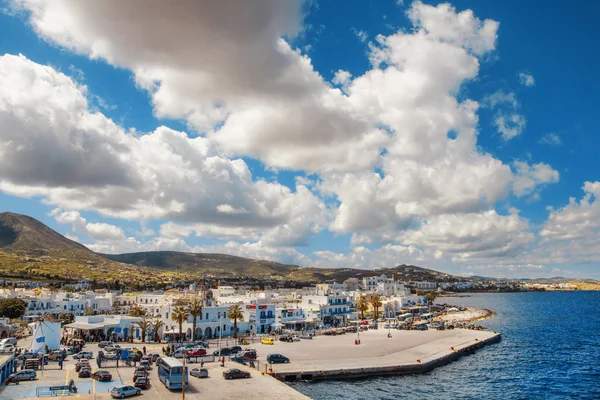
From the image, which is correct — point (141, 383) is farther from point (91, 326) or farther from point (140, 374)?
point (91, 326)

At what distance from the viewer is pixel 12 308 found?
11600 centimetres

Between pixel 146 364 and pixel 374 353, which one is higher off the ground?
pixel 146 364

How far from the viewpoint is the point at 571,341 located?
351 feet

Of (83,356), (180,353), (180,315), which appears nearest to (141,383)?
(180,353)

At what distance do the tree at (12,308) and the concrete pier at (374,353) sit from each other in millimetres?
74127

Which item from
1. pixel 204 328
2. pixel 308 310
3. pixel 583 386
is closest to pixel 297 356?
pixel 204 328

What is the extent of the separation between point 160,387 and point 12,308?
9061 cm

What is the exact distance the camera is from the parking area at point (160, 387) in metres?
43.1

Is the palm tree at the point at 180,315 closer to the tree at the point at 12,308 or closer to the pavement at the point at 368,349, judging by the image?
the pavement at the point at 368,349

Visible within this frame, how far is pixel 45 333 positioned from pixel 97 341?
67.6 ft

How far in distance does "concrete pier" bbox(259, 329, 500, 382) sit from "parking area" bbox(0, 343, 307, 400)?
8696mm

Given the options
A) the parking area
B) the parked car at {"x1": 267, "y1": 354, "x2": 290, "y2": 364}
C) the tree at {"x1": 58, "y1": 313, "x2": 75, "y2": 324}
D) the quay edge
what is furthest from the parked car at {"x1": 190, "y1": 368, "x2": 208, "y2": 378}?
the tree at {"x1": 58, "y1": 313, "x2": 75, "y2": 324}

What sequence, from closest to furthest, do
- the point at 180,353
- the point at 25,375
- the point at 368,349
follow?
the point at 25,375 < the point at 180,353 < the point at 368,349

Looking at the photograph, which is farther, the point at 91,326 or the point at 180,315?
the point at 91,326
